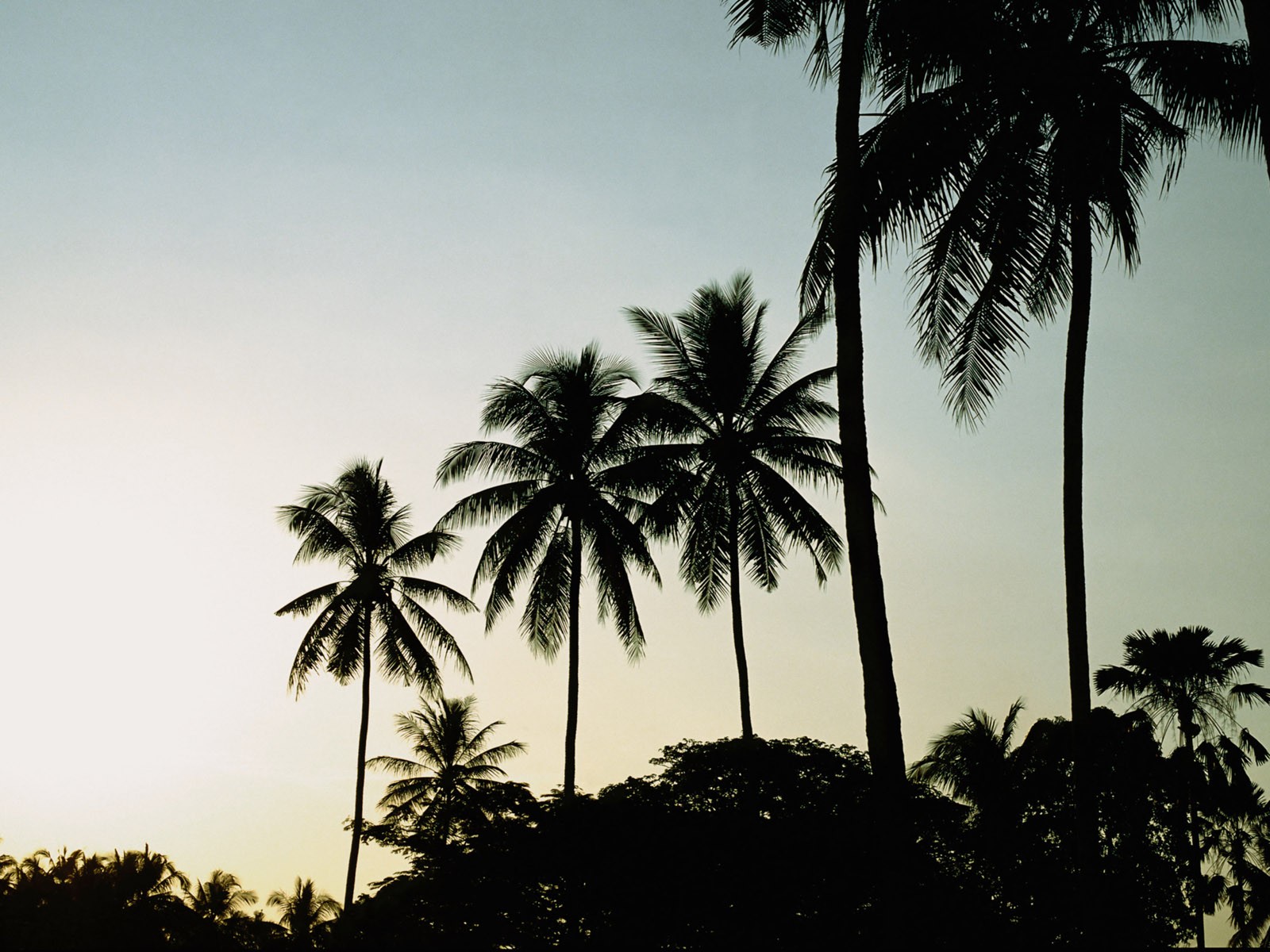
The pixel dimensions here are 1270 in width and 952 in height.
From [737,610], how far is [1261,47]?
1844 centimetres

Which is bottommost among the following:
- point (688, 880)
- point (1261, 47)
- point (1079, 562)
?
point (688, 880)

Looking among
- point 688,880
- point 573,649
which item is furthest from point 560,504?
point 688,880

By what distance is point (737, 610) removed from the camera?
84.1 feet

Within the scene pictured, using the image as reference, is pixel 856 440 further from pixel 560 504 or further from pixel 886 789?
pixel 560 504

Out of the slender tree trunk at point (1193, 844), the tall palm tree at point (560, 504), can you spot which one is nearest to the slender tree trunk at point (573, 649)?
the tall palm tree at point (560, 504)

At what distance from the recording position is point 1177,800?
23453mm

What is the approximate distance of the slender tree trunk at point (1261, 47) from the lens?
8352 millimetres

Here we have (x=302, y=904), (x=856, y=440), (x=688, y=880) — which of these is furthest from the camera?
(x=302, y=904)

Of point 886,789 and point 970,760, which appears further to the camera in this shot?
point 970,760

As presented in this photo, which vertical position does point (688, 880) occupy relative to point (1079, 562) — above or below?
below

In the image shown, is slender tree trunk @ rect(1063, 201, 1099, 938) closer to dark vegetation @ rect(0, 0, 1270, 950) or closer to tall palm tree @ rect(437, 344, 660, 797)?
dark vegetation @ rect(0, 0, 1270, 950)

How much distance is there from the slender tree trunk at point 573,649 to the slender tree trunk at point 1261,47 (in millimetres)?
19642

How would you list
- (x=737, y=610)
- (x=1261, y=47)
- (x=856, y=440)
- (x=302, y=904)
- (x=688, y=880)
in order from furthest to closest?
(x=302, y=904) → (x=737, y=610) → (x=688, y=880) → (x=856, y=440) → (x=1261, y=47)

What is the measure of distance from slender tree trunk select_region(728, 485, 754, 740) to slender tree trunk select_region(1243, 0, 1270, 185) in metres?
17.9
